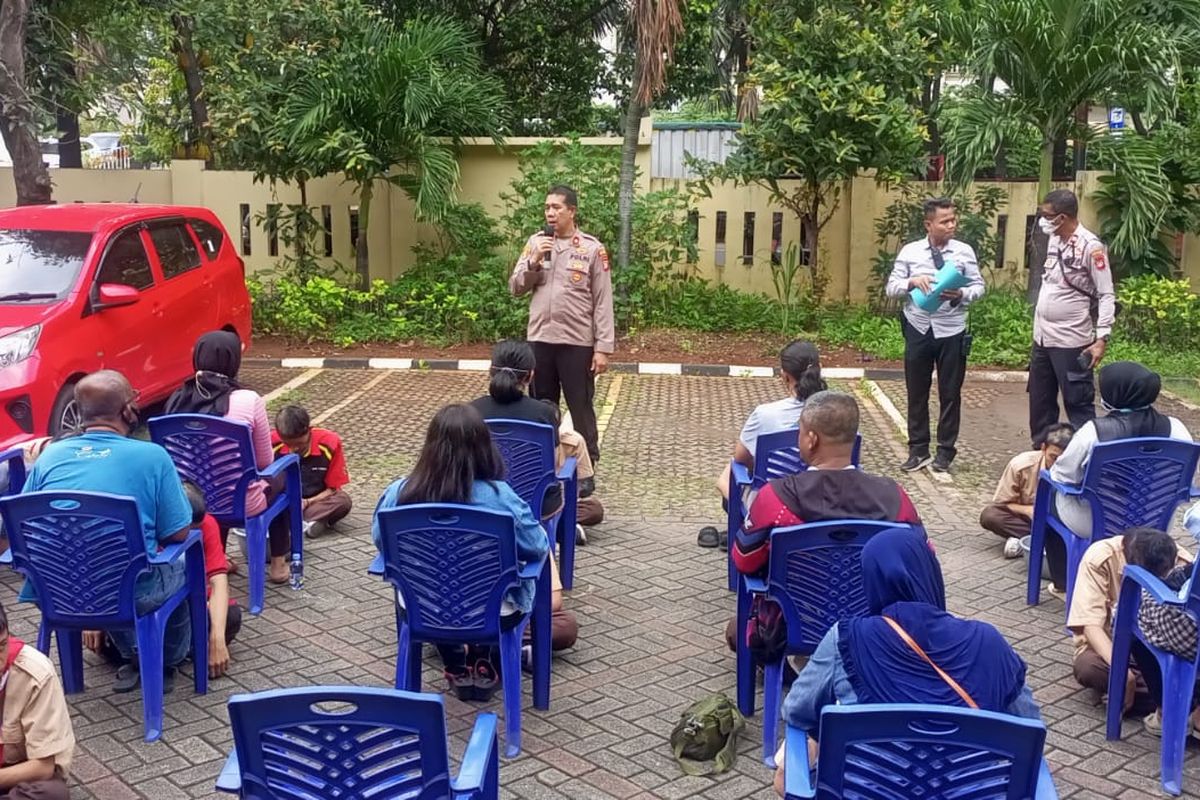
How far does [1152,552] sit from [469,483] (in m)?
2.53

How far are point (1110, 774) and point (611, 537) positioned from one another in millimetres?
3391

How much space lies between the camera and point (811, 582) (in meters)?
4.20

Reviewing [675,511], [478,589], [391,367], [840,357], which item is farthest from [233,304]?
[478,589]

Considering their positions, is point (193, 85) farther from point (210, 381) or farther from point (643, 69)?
point (210, 381)

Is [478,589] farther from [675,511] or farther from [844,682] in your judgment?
[675,511]

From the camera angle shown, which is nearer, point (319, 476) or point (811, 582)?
point (811, 582)

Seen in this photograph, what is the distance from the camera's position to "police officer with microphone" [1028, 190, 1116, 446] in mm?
7676

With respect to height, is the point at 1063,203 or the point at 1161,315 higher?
the point at 1063,203

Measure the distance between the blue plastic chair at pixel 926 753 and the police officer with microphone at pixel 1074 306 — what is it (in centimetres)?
513

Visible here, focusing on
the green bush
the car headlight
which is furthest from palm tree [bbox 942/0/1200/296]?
the car headlight

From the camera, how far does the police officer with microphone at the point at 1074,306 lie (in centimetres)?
768

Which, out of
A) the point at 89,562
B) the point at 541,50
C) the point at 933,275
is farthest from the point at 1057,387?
the point at 541,50

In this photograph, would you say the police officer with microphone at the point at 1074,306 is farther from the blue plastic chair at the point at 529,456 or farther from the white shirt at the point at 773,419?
the blue plastic chair at the point at 529,456

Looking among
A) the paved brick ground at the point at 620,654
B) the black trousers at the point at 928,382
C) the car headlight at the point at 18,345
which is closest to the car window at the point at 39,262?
the car headlight at the point at 18,345
